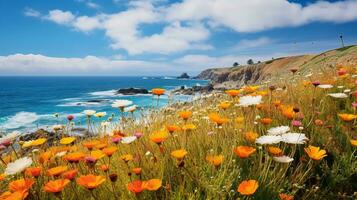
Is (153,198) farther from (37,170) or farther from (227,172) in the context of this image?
(37,170)

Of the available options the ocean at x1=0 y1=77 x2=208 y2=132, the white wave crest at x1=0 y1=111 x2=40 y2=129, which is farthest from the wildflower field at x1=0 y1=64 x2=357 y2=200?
the white wave crest at x1=0 y1=111 x2=40 y2=129

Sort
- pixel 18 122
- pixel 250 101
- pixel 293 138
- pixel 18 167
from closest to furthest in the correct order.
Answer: pixel 18 167 < pixel 293 138 < pixel 250 101 < pixel 18 122

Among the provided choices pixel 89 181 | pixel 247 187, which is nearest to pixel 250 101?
pixel 247 187

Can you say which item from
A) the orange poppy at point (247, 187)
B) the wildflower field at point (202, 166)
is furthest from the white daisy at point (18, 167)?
the orange poppy at point (247, 187)

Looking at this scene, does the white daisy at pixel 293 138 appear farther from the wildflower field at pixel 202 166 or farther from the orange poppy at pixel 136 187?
the orange poppy at pixel 136 187

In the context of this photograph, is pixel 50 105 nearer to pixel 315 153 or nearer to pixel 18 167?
pixel 18 167

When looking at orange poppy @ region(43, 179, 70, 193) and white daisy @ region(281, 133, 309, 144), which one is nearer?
orange poppy @ region(43, 179, 70, 193)

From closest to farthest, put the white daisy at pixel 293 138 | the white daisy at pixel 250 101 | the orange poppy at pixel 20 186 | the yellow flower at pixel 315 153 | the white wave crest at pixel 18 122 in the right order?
1. the orange poppy at pixel 20 186
2. the yellow flower at pixel 315 153
3. the white daisy at pixel 293 138
4. the white daisy at pixel 250 101
5. the white wave crest at pixel 18 122

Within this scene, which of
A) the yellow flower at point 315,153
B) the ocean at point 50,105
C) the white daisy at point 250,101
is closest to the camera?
the yellow flower at point 315,153

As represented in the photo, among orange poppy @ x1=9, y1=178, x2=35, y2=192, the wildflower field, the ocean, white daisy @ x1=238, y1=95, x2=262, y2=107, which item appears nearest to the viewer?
orange poppy @ x1=9, y1=178, x2=35, y2=192

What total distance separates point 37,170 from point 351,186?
2.32 meters

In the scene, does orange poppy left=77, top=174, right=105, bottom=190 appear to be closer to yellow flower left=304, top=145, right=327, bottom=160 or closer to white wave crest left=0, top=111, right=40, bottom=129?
yellow flower left=304, top=145, right=327, bottom=160

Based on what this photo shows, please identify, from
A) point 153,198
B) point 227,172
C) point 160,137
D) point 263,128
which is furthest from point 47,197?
point 263,128

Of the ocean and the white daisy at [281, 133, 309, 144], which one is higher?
the white daisy at [281, 133, 309, 144]
